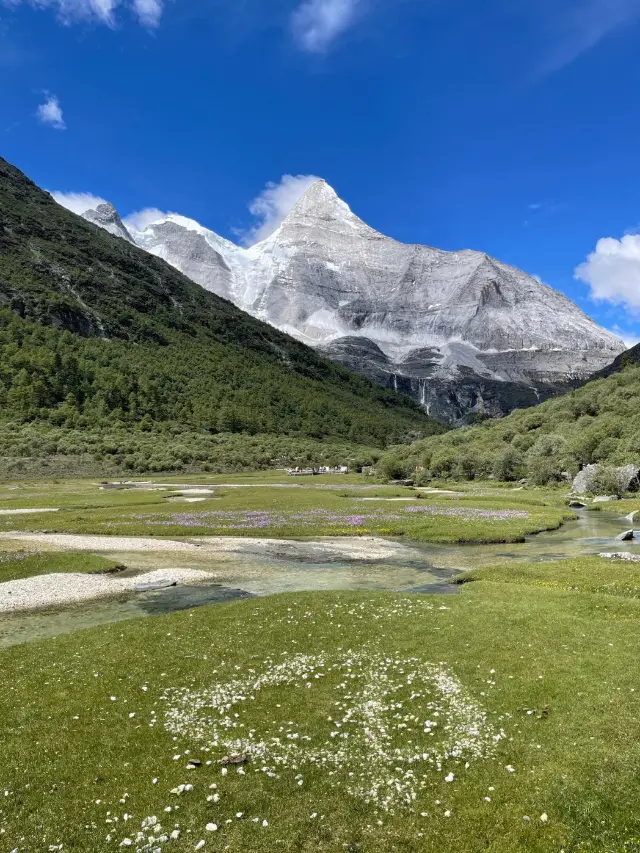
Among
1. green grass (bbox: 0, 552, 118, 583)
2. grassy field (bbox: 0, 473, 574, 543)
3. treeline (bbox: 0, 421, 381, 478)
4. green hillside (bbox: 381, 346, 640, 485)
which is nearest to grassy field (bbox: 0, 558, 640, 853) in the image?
green grass (bbox: 0, 552, 118, 583)

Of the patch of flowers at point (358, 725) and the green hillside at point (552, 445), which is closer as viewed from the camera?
the patch of flowers at point (358, 725)

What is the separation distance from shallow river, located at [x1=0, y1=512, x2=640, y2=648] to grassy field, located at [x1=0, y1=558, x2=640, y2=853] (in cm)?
547

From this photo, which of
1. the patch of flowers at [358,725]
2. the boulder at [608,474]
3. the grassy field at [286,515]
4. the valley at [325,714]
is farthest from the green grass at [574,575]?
the boulder at [608,474]

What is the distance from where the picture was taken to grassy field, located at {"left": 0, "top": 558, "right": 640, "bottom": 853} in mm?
11141

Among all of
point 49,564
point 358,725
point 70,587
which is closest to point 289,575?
point 70,587

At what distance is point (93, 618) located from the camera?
28.7 metres

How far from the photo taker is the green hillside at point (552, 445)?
125625 mm

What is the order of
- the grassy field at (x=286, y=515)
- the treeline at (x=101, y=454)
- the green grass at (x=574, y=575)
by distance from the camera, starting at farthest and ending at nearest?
1. the treeline at (x=101, y=454)
2. the grassy field at (x=286, y=515)
3. the green grass at (x=574, y=575)

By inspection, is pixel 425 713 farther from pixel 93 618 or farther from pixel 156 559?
pixel 156 559

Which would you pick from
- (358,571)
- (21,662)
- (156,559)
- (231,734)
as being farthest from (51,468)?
(231,734)

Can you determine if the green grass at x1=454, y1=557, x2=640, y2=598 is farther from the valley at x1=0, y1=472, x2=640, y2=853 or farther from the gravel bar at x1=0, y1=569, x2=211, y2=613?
the gravel bar at x1=0, y1=569, x2=211, y2=613

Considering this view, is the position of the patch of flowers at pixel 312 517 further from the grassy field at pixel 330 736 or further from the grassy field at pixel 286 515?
the grassy field at pixel 330 736

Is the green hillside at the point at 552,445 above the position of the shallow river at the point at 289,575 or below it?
above

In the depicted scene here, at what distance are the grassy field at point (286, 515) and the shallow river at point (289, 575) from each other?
6.54 m
